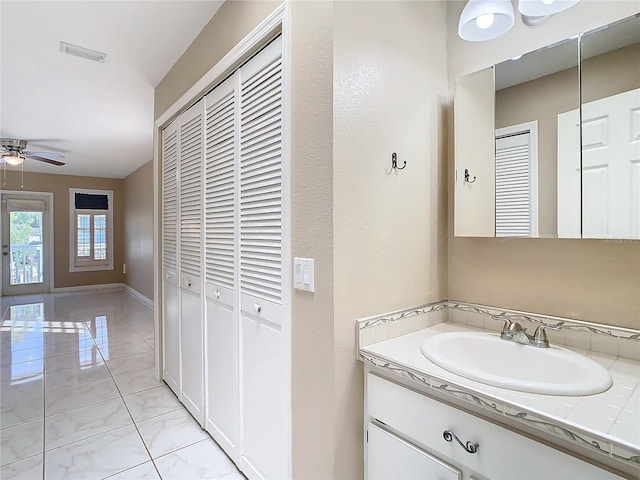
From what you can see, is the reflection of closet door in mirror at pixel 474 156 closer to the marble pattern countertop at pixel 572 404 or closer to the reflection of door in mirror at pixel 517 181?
the reflection of door in mirror at pixel 517 181

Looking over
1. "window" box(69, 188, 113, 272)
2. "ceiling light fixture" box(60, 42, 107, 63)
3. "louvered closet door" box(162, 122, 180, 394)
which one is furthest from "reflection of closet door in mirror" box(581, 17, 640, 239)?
"window" box(69, 188, 113, 272)

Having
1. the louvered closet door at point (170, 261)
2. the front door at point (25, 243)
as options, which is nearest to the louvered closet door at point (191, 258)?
the louvered closet door at point (170, 261)

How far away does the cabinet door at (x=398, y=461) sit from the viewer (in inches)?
37.7

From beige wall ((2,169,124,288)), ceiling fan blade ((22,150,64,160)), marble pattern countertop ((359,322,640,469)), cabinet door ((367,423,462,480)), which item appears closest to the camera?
marble pattern countertop ((359,322,640,469))

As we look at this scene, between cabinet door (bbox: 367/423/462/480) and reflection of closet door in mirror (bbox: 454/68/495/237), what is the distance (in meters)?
0.87

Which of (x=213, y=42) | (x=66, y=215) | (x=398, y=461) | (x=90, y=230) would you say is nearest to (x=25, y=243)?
(x=66, y=215)

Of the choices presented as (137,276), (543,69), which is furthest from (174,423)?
(137,276)

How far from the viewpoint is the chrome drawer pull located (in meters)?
0.88

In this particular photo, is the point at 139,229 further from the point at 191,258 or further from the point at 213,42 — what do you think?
the point at 213,42

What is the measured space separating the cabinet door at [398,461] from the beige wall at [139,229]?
5.69 m

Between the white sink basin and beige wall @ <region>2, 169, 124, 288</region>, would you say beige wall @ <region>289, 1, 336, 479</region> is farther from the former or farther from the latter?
beige wall @ <region>2, 169, 124, 288</region>

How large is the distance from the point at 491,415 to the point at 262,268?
101 centimetres

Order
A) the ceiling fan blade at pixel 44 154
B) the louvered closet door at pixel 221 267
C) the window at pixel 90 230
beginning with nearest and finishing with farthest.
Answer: the louvered closet door at pixel 221 267 → the ceiling fan blade at pixel 44 154 → the window at pixel 90 230

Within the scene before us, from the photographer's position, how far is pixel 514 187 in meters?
1.35
